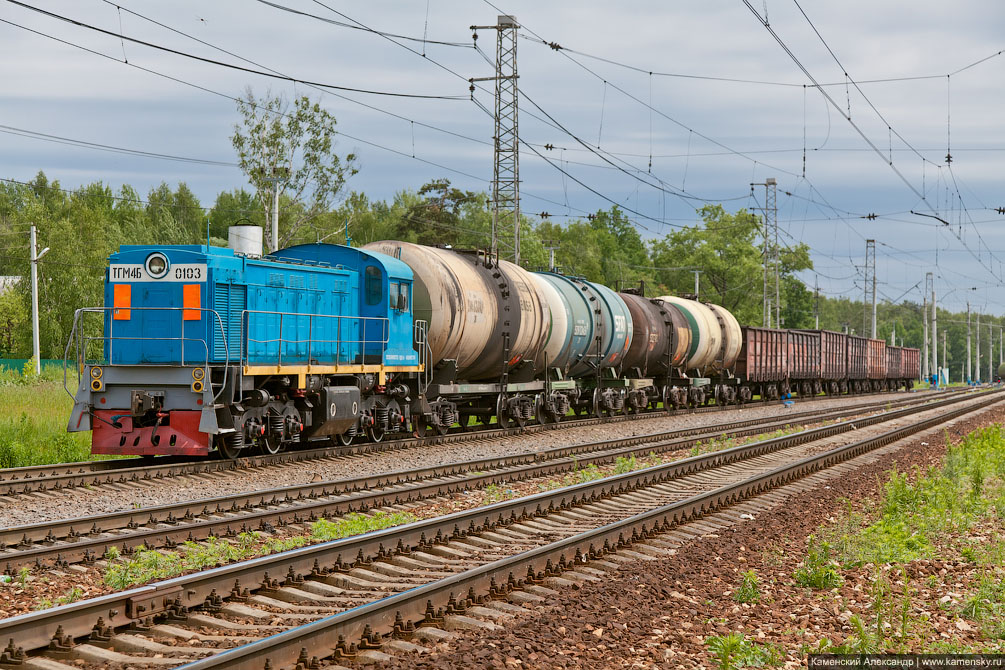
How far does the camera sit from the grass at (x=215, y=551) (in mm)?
8078

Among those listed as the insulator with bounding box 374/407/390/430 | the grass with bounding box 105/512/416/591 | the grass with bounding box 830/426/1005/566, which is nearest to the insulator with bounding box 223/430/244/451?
the insulator with bounding box 374/407/390/430

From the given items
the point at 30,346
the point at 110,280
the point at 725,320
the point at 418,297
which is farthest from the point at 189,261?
the point at 30,346

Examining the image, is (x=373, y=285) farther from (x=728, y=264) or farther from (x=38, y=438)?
(x=728, y=264)

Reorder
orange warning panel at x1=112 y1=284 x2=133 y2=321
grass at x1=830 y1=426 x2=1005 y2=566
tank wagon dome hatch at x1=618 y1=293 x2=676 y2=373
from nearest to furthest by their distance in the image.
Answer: grass at x1=830 y1=426 x2=1005 y2=566
orange warning panel at x1=112 y1=284 x2=133 y2=321
tank wagon dome hatch at x1=618 y1=293 x2=676 y2=373

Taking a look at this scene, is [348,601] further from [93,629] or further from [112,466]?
[112,466]

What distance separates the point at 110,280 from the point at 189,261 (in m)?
1.63

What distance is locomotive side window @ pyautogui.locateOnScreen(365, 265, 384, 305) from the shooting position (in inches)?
727

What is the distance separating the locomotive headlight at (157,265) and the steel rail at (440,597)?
29.8ft

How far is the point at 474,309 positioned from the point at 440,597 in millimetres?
13637

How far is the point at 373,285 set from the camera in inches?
730

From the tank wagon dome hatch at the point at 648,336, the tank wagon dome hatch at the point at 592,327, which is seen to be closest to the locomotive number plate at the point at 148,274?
the tank wagon dome hatch at the point at 592,327

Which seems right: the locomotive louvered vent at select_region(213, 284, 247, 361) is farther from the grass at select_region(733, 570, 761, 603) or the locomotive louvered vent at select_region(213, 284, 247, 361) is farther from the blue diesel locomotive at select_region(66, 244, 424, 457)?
the grass at select_region(733, 570, 761, 603)

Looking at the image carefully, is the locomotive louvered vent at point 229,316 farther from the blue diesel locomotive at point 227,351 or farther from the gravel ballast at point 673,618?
the gravel ballast at point 673,618

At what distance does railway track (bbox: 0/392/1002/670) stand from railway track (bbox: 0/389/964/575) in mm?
1829
